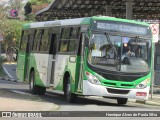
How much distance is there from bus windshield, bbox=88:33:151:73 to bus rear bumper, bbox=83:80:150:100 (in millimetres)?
681

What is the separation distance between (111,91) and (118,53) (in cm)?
135

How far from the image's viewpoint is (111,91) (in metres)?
16.3

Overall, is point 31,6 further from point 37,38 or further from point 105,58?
point 105,58

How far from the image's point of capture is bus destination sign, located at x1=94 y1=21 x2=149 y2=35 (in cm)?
1638

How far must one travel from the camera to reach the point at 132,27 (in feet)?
55.5

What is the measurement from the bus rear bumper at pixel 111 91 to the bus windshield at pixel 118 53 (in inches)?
26.8

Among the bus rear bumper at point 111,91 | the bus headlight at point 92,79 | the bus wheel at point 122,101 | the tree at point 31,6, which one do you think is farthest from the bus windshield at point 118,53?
the tree at point 31,6

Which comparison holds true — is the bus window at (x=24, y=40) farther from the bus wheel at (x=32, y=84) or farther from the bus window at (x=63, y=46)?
the bus window at (x=63, y=46)

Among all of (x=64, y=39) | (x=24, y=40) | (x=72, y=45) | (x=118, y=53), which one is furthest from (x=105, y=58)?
(x=24, y=40)

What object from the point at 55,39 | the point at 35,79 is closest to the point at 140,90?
the point at 55,39

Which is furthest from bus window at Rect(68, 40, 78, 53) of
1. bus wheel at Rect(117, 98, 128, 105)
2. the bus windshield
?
bus wheel at Rect(117, 98, 128, 105)

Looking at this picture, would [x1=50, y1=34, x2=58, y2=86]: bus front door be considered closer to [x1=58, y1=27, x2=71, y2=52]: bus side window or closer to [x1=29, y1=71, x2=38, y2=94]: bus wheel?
[x1=58, y1=27, x2=71, y2=52]: bus side window

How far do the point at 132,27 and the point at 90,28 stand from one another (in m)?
1.67

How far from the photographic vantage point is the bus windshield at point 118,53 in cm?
1625
